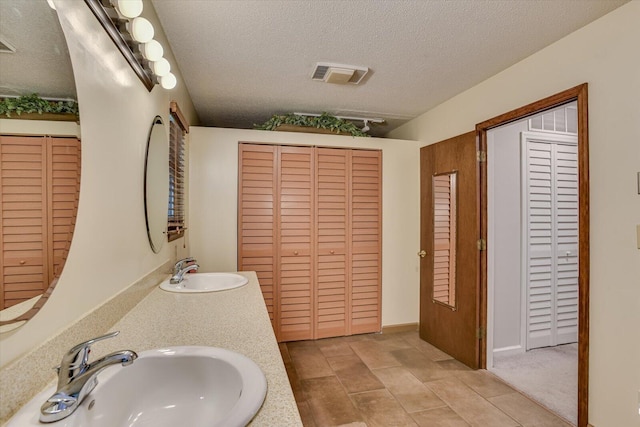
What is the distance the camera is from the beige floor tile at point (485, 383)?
2.28 meters

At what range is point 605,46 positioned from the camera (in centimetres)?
172

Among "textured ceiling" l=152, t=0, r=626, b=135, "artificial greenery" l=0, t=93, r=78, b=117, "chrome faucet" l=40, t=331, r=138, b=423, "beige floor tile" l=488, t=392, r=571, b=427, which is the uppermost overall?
"textured ceiling" l=152, t=0, r=626, b=135

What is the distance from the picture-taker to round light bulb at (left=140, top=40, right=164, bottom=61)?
53.8 inches

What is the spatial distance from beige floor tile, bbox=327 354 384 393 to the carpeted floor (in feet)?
3.34

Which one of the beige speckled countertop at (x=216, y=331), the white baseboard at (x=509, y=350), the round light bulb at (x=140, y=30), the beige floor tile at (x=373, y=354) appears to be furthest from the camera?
the white baseboard at (x=509, y=350)

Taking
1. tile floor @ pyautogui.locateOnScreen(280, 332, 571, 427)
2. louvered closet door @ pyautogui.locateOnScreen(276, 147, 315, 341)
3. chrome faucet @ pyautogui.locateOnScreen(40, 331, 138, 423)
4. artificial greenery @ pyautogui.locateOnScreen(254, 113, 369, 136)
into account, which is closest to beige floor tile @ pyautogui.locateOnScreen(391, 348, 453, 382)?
tile floor @ pyautogui.locateOnScreen(280, 332, 571, 427)

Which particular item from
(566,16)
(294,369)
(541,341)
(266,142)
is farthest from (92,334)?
(541,341)

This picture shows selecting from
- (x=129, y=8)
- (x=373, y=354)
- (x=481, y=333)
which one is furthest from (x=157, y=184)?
(x=481, y=333)

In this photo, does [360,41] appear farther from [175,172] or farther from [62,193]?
[62,193]

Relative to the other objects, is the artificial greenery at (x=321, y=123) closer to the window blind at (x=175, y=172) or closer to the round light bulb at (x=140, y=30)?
the window blind at (x=175, y=172)

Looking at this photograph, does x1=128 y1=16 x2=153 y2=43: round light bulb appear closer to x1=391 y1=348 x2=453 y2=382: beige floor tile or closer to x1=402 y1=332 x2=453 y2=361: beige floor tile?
x1=391 y1=348 x2=453 y2=382: beige floor tile

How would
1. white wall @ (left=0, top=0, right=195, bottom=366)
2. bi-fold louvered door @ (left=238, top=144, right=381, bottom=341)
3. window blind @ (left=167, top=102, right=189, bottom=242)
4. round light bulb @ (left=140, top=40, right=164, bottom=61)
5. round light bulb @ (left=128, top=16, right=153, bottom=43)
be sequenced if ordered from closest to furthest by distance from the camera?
white wall @ (left=0, top=0, right=195, bottom=366) < round light bulb @ (left=128, top=16, right=153, bottom=43) < round light bulb @ (left=140, top=40, right=164, bottom=61) < window blind @ (left=167, top=102, right=189, bottom=242) < bi-fold louvered door @ (left=238, top=144, right=381, bottom=341)

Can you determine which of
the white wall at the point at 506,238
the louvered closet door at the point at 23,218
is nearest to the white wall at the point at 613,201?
the white wall at the point at 506,238

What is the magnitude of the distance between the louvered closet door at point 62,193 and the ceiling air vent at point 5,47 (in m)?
0.19
